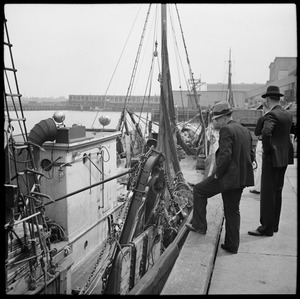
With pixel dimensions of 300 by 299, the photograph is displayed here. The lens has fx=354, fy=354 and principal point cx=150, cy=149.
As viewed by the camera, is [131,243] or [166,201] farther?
[166,201]

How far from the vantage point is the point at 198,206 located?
4.98 metres

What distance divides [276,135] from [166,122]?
12.2 ft

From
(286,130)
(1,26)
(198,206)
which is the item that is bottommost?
(198,206)

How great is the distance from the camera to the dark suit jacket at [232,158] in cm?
446

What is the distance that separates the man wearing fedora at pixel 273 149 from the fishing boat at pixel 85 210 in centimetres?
153

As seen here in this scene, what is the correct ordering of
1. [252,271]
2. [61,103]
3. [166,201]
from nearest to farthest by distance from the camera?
[252,271] < [166,201] < [61,103]

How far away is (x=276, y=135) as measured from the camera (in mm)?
4773

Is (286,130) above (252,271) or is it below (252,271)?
above

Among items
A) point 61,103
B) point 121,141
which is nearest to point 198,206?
point 121,141

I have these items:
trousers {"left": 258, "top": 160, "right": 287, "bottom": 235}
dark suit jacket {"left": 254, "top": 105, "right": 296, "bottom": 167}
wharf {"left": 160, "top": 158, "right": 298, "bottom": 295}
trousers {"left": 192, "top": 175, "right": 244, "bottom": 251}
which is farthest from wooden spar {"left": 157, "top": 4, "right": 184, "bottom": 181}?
dark suit jacket {"left": 254, "top": 105, "right": 296, "bottom": 167}

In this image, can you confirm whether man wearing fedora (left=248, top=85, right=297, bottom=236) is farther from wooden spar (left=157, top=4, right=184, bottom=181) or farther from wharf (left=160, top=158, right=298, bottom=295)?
wooden spar (left=157, top=4, right=184, bottom=181)

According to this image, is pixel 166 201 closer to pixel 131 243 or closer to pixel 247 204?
pixel 247 204

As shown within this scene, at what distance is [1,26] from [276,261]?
4029 millimetres

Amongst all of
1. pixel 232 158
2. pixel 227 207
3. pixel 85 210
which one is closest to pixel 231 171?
pixel 232 158
